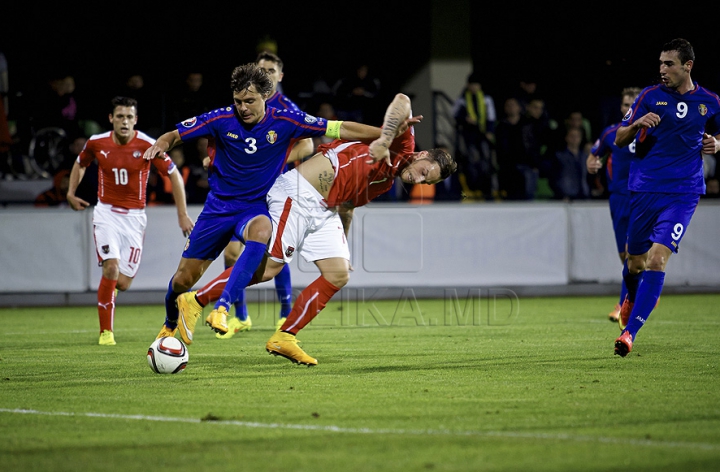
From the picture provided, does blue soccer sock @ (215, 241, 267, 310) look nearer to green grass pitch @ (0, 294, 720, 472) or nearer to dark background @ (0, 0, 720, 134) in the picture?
green grass pitch @ (0, 294, 720, 472)

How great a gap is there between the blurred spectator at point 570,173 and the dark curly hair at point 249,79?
931 cm

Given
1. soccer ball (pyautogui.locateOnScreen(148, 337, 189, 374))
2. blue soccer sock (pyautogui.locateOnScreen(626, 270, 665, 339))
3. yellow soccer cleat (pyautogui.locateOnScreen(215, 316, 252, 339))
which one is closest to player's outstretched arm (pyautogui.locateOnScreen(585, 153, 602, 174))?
blue soccer sock (pyautogui.locateOnScreen(626, 270, 665, 339))

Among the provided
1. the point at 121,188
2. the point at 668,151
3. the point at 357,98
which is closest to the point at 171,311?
the point at 121,188

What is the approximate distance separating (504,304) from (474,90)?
172 inches

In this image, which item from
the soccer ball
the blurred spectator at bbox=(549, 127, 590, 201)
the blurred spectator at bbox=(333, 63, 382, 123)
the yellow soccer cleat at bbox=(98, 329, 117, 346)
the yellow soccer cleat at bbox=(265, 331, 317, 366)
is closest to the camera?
the soccer ball

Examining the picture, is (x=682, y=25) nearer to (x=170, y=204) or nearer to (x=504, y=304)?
(x=504, y=304)

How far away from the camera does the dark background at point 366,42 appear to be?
18422 mm

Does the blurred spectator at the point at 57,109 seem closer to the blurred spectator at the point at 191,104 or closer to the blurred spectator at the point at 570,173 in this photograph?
the blurred spectator at the point at 191,104

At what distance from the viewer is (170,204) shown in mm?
15039

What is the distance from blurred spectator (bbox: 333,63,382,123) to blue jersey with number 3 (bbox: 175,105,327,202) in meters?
8.55

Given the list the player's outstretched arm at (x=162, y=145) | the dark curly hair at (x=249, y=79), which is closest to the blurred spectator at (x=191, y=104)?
the player's outstretched arm at (x=162, y=145)

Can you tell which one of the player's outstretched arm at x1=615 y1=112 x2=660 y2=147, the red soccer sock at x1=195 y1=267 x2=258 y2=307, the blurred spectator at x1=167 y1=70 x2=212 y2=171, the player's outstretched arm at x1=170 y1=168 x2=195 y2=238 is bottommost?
the red soccer sock at x1=195 y1=267 x2=258 y2=307

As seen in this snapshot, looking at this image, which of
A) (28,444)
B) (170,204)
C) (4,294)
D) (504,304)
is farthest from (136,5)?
(28,444)

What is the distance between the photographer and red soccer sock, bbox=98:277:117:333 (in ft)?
30.2
